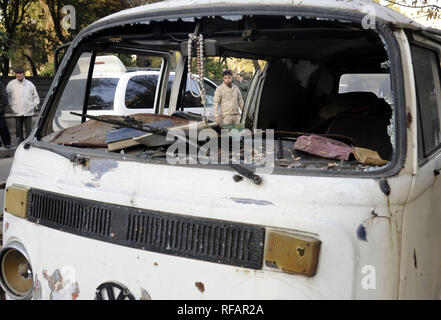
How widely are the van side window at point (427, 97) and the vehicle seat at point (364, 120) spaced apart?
0.55m

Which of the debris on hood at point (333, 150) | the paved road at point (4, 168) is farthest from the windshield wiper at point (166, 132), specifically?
the paved road at point (4, 168)

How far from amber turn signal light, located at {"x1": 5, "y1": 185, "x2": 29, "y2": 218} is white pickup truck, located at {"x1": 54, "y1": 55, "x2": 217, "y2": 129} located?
0.58 meters

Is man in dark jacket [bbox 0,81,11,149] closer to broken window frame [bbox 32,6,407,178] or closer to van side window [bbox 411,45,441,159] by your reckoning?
broken window frame [bbox 32,6,407,178]

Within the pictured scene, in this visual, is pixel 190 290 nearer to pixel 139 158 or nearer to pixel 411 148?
pixel 139 158

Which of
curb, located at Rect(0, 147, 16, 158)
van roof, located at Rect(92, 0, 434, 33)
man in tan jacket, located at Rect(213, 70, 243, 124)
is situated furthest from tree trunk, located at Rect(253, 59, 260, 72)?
curb, located at Rect(0, 147, 16, 158)

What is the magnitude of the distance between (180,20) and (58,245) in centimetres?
123

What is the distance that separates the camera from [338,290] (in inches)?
66.5

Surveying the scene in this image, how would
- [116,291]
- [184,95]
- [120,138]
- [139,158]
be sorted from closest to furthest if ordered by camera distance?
[116,291] < [139,158] < [120,138] < [184,95]

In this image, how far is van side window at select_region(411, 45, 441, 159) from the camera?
2205mm

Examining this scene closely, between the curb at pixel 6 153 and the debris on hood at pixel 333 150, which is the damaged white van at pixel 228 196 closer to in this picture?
the debris on hood at pixel 333 150

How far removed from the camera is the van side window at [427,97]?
2.21 m

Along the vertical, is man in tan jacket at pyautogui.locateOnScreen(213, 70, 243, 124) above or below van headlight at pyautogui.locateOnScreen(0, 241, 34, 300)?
above

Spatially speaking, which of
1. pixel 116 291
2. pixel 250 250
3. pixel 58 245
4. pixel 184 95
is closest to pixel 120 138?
pixel 58 245
